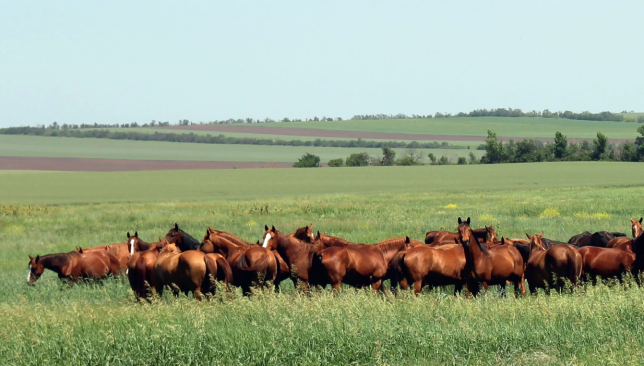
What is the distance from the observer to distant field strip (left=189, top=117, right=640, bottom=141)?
436 ft

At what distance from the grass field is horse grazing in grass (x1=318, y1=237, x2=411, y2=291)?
85.2 metres

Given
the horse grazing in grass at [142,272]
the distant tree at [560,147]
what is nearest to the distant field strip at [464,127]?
the distant tree at [560,147]

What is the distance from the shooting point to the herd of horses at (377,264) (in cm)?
1187

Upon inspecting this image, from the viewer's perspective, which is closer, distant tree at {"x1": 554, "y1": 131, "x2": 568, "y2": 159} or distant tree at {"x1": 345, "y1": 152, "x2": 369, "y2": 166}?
distant tree at {"x1": 554, "y1": 131, "x2": 568, "y2": 159}

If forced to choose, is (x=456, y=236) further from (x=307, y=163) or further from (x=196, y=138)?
(x=196, y=138)

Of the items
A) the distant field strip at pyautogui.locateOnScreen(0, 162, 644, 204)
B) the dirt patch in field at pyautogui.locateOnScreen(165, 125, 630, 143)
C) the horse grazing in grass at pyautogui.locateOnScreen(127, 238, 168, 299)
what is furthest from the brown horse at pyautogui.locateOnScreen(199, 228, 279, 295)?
the dirt patch in field at pyautogui.locateOnScreen(165, 125, 630, 143)

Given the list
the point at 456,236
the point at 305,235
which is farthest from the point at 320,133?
the point at 305,235

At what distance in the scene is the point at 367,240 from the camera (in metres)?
21.3

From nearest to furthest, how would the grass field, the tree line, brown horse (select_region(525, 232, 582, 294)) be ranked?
1. brown horse (select_region(525, 232, 582, 294))
2. the grass field
3. the tree line

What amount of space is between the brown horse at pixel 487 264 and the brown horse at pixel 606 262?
1134 mm

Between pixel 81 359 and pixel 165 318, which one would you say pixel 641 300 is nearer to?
pixel 165 318

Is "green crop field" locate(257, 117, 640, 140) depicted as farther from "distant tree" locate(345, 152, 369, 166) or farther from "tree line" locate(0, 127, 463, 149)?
"distant tree" locate(345, 152, 369, 166)

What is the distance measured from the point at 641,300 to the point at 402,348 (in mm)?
3418

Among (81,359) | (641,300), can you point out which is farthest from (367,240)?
(81,359)
